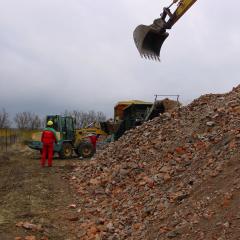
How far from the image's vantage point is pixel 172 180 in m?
9.57

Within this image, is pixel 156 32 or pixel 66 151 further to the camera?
pixel 66 151

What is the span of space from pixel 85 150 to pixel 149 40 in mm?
8801

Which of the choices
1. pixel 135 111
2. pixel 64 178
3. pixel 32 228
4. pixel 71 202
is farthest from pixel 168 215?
pixel 135 111

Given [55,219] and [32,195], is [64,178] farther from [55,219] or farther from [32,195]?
[55,219]

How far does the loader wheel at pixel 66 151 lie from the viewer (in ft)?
71.1

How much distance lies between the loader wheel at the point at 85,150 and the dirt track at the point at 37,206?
7099 mm

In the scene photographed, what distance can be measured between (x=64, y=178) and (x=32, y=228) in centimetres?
526

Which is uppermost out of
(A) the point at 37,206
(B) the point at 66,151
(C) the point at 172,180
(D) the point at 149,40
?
(D) the point at 149,40

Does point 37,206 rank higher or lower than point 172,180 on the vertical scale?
lower

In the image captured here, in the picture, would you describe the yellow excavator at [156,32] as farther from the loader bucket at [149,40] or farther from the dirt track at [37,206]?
the dirt track at [37,206]

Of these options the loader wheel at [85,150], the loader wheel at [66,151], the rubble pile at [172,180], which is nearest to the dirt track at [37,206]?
Answer: the rubble pile at [172,180]

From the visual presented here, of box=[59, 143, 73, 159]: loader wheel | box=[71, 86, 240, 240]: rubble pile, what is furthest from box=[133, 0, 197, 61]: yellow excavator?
box=[59, 143, 73, 159]: loader wheel

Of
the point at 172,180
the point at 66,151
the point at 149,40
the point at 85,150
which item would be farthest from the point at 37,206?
the point at 85,150

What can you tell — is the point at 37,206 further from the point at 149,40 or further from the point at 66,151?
the point at 66,151
